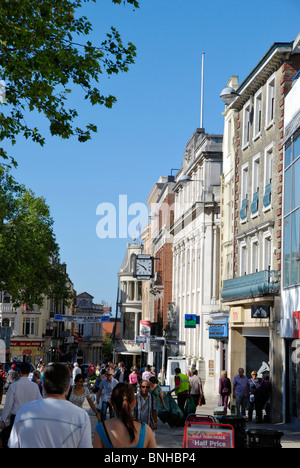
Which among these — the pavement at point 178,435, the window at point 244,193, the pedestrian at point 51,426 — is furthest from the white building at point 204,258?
the pedestrian at point 51,426

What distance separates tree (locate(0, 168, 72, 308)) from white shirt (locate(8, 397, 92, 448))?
39681 millimetres

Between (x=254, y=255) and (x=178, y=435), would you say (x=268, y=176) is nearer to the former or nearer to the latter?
(x=254, y=255)

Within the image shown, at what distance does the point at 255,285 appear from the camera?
28391mm

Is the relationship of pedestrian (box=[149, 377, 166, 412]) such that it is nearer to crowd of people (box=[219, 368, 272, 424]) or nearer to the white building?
crowd of people (box=[219, 368, 272, 424])

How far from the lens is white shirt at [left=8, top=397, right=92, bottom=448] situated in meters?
5.70

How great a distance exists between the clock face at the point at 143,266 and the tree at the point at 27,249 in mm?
8911

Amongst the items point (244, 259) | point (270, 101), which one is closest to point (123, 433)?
point (270, 101)

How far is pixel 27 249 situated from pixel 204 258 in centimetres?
1034

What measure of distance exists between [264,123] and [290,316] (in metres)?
8.06

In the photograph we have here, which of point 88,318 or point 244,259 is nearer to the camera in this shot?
point 244,259

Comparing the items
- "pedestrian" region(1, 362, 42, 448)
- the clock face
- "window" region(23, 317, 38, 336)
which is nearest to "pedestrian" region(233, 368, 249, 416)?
"pedestrian" region(1, 362, 42, 448)

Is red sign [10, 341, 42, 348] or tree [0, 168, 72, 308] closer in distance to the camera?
tree [0, 168, 72, 308]

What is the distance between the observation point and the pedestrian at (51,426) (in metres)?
5.70
